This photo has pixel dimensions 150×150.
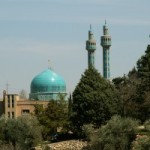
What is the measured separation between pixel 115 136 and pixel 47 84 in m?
52.7

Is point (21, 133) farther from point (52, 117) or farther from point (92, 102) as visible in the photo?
point (52, 117)

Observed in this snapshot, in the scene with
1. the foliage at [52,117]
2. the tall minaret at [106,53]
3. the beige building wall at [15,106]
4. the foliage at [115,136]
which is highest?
the tall minaret at [106,53]

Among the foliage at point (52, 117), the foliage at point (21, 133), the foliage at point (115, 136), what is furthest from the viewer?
the foliage at point (52, 117)

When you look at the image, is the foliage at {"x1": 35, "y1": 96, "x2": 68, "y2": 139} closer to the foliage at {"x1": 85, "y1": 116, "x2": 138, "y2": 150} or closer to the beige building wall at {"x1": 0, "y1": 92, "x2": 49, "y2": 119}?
the foliage at {"x1": 85, "y1": 116, "x2": 138, "y2": 150}

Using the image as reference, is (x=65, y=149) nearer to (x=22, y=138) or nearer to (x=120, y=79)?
(x=22, y=138)

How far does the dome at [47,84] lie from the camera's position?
88000 mm

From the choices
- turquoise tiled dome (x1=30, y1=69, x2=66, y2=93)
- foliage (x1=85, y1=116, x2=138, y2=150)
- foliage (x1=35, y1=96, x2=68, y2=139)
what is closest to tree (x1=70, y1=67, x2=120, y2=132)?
foliage (x1=35, y1=96, x2=68, y2=139)

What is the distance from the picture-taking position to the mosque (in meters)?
79.9

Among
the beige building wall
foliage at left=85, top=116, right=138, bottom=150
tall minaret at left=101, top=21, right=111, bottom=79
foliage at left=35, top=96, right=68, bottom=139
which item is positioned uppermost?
tall minaret at left=101, top=21, right=111, bottom=79

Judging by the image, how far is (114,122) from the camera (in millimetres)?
36438

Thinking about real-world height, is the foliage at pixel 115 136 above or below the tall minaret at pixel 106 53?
below

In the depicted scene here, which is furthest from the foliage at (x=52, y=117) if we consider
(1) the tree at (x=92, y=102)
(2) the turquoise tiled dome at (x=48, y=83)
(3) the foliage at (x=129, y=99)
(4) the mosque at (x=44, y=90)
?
(2) the turquoise tiled dome at (x=48, y=83)

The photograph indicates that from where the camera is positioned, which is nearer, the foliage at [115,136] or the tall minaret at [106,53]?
the foliage at [115,136]

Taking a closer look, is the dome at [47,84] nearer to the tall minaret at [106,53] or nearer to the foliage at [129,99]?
the tall minaret at [106,53]
